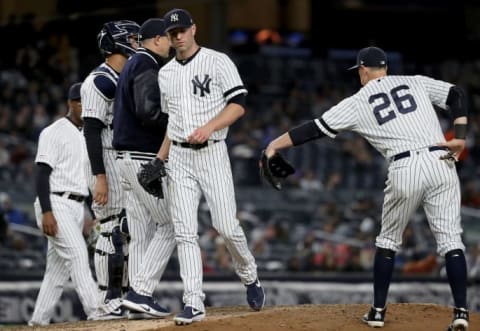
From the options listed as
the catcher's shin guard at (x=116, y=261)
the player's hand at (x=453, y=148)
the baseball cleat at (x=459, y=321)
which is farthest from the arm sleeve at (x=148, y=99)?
the baseball cleat at (x=459, y=321)

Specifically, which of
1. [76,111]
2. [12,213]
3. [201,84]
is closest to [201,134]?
[201,84]

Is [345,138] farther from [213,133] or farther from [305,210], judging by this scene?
[213,133]

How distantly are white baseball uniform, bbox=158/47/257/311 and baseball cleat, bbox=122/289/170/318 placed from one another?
0.48 metres

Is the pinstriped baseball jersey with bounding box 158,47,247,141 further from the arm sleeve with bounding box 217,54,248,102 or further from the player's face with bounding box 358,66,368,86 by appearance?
the player's face with bounding box 358,66,368,86

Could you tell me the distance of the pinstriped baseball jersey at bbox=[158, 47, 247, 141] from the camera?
7.56 meters

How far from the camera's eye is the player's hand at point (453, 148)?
746 cm

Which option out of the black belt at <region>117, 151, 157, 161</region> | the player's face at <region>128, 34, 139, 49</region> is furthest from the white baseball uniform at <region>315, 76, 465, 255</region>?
the player's face at <region>128, 34, 139, 49</region>

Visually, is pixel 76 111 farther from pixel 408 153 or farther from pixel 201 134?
pixel 408 153

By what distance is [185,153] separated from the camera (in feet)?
25.0

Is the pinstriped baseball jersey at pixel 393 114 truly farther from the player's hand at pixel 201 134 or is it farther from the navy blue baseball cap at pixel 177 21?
the navy blue baseball cap at pixel 177 21

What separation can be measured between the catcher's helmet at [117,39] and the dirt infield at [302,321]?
1.97 meters

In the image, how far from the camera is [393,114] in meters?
7.52

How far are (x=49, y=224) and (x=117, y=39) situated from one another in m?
1.76

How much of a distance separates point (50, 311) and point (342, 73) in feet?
48.7
